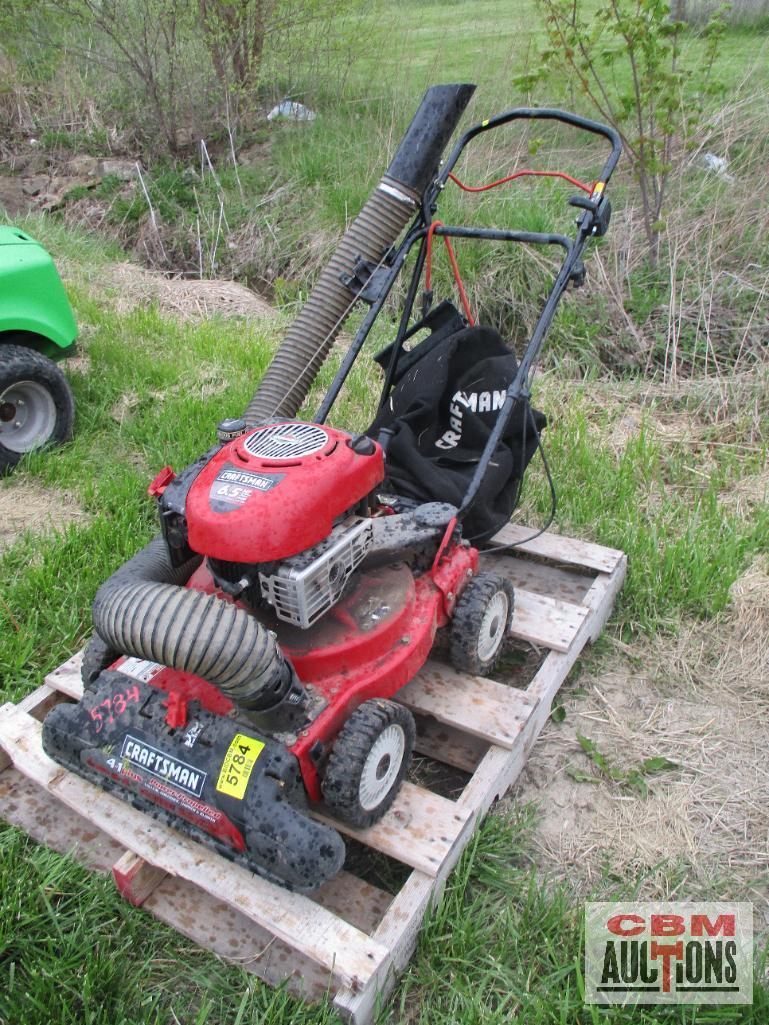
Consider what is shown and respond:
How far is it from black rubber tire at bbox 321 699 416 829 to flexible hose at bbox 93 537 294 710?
0.63ft

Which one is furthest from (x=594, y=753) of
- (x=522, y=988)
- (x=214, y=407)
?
(x=214, y=407)

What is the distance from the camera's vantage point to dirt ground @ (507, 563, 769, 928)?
6.76ft

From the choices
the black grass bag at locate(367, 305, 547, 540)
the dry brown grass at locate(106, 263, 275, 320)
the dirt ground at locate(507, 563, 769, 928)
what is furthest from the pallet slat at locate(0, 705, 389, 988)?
the dry brown grass at locate(106, 263, 275, 320)

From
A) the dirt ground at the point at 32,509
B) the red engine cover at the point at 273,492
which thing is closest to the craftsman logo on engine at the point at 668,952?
the red engine cover at the point at 273,492

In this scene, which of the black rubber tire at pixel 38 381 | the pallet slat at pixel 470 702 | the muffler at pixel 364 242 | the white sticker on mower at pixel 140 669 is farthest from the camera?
the black rubber tire at pixel 38 381

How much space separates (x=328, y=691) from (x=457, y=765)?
53 cm

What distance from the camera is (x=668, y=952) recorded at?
185 cm

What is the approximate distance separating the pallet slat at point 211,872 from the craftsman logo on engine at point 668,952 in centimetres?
48

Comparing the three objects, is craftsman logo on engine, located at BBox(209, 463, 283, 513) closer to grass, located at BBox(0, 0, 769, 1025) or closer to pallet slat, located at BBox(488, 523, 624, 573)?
grass, located at BBox(0, 0, 769, 1025)

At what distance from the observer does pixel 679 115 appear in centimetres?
486

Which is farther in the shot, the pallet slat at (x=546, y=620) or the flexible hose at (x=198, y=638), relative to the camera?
the pallet slat at (x=546, y=620)

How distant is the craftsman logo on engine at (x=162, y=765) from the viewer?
174 centimetres

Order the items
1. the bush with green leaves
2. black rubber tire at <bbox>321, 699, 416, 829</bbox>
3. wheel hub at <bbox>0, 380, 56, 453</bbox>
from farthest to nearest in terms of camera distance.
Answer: the bush with green leaves → wheel hub at <bbox>0, 380, 56, 453</bbox> → black rubber tire at <bbox>321, 699, 416, 829</bbox>

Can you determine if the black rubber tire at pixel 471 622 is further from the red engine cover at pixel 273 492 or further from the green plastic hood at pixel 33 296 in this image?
the green plastic hood at pixel 33 296
